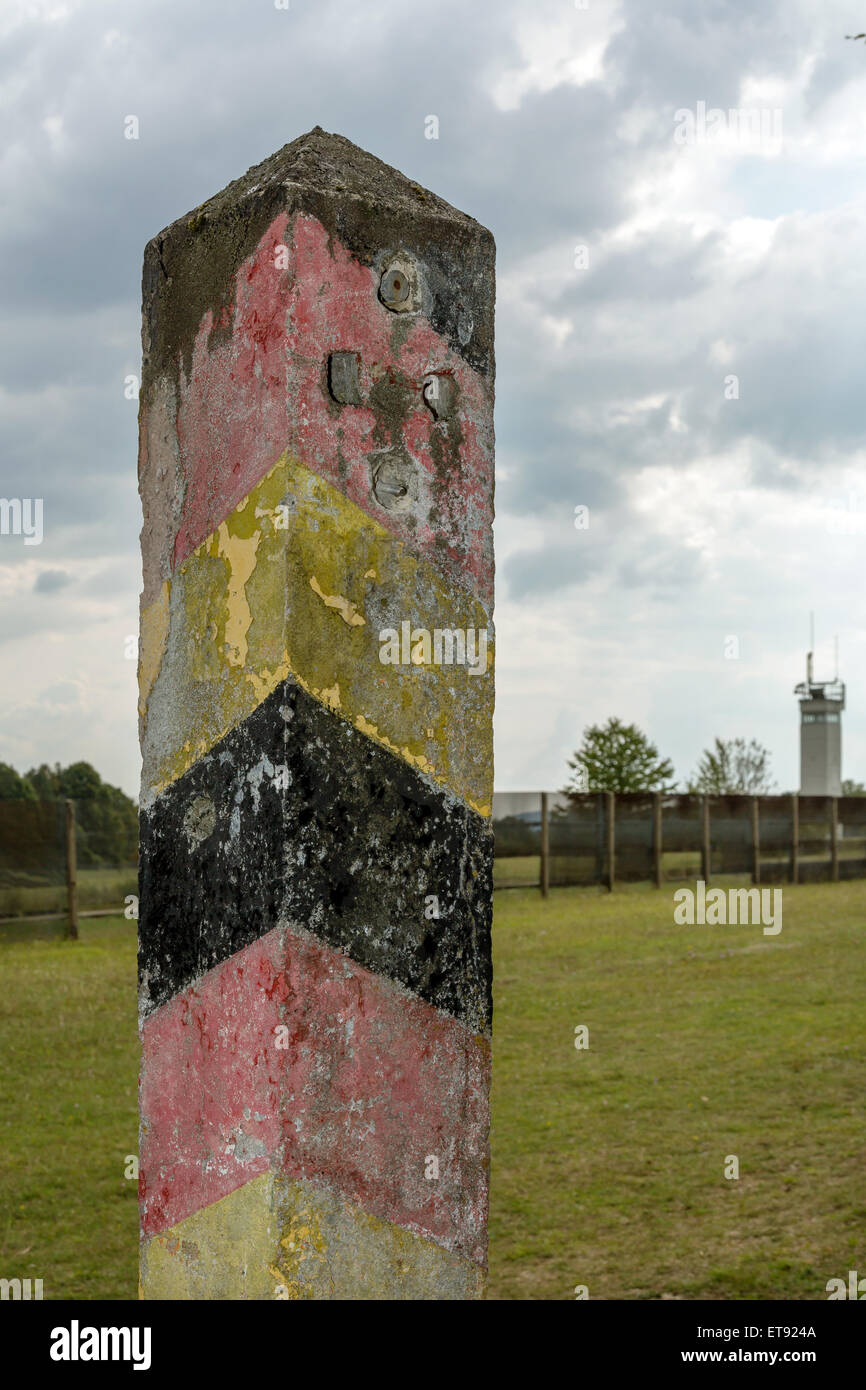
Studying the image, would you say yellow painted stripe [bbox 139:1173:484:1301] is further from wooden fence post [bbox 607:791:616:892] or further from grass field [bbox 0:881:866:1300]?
wooden fence post [bbox 607:791:616:892]

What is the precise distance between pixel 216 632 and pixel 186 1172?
0.80 m

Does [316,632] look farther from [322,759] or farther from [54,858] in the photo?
[54,858]

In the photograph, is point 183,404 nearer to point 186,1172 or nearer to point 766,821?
point 186,1172

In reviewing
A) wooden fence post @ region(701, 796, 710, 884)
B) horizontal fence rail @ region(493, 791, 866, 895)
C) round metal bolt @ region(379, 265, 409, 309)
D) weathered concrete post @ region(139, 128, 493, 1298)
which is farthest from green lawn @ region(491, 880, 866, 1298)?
wooden fence post @ region(701, 796, 710, 884)

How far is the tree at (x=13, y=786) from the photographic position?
80.7ft

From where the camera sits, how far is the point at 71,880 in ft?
43.7

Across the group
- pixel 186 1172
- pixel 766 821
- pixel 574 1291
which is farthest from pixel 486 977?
pixel 766 821

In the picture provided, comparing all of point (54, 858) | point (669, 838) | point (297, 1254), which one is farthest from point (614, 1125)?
point (669, 838)

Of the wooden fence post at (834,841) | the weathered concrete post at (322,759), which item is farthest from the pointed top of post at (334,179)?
the wooden fence post at (834,841)

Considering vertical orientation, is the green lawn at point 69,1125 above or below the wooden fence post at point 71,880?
below

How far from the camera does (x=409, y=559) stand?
1727 mm

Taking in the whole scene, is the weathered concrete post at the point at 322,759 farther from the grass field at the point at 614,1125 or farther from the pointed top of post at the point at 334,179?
the grass field at the point at 614,1125

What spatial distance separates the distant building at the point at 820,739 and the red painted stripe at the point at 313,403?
5107 cm

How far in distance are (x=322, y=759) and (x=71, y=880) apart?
12.5m
